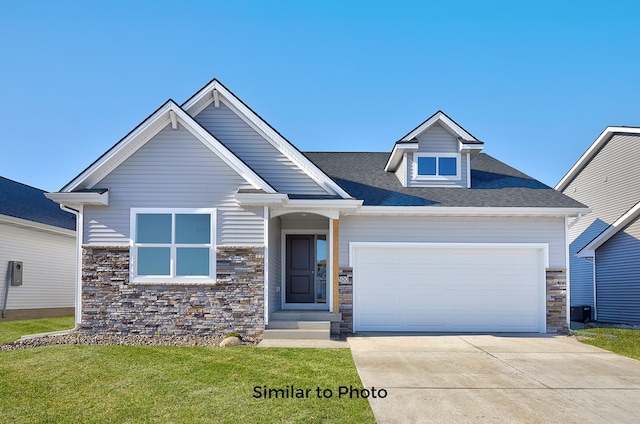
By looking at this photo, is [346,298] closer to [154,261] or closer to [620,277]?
[154,261]

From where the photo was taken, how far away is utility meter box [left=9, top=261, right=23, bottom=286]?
1636cm

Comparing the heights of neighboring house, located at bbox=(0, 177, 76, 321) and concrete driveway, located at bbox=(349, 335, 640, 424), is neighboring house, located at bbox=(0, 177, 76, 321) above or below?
above

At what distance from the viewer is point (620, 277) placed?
17.0 meters

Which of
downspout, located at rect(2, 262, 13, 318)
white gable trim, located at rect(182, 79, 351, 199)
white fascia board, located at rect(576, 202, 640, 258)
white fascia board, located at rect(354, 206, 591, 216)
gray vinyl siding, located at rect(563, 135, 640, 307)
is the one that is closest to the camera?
white gable trim, located at rect(182, 79, 351, 199)

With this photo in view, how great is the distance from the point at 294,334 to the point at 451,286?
438cm

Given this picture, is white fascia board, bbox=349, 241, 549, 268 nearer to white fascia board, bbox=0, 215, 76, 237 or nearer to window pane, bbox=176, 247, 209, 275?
window pane, bbox=176, 247, 209, 275

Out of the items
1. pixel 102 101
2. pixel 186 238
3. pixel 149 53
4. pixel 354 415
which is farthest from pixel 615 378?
pixel 102 101

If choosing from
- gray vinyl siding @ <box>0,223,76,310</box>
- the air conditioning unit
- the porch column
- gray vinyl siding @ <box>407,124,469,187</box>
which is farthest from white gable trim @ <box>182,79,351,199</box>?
the air conditioning unit

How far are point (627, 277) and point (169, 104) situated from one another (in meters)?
15.6

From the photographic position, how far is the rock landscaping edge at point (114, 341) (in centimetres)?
1015

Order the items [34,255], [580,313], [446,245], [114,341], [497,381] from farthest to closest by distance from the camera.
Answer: [580,313] → [34,255] → [446,245] → [114,341] → [497,381]

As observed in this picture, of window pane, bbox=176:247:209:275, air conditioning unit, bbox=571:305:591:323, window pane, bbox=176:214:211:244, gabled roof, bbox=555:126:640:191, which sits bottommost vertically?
air conditioning unit, bbox=571:305:591:323

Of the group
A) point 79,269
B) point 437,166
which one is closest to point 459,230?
point 437,166

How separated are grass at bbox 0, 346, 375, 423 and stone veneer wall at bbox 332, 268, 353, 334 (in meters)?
2.79
